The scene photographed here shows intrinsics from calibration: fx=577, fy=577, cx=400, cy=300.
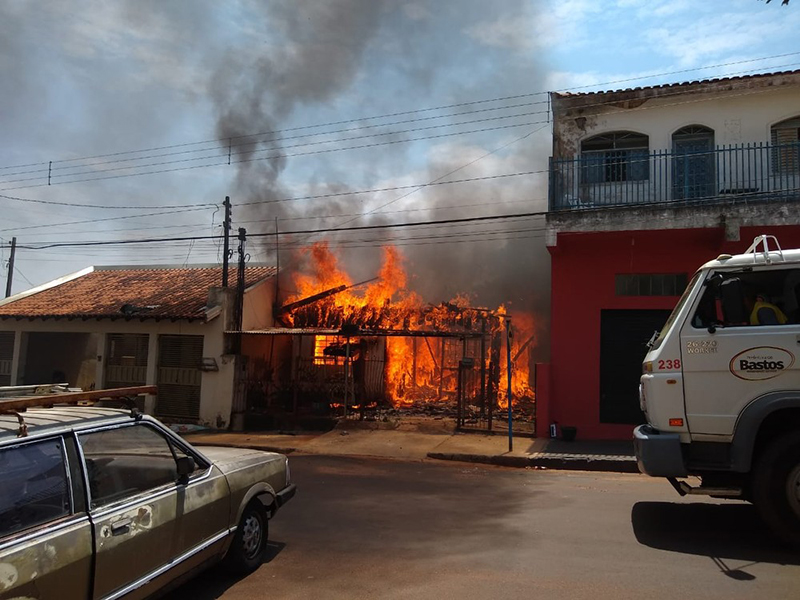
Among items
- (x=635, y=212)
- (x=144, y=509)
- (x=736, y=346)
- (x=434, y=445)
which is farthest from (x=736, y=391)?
(x=434, y=445)

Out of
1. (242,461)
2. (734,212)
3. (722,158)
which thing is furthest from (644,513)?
(722,158)

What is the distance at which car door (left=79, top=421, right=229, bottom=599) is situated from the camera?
315cm

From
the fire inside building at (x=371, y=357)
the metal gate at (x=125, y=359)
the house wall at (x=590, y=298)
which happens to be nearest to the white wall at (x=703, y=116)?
the house wall at (x=590, y=298)

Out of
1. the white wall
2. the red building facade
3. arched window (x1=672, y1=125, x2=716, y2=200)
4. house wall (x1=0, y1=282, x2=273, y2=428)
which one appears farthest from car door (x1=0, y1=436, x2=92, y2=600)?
house wall (x1=0, y1=282, x2=273, y2=428)

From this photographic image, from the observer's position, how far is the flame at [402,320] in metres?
17.4

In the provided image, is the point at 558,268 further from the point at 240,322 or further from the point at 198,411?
the point at 198,411

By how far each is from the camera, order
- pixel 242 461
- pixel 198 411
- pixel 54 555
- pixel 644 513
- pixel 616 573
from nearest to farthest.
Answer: pixel 54 555
pixel 616 573
pixel 242 461
pixel 644 513
pixel 198 411

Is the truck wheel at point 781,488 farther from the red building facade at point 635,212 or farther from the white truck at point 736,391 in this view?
the red building facade at point 635,212

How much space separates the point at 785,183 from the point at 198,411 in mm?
15328

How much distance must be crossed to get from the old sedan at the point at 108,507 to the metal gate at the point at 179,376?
12.8 meters

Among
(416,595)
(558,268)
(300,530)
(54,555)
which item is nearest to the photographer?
(54,555)

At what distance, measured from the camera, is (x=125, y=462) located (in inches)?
143

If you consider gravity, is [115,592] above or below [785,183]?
below

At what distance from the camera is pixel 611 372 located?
1235cm
